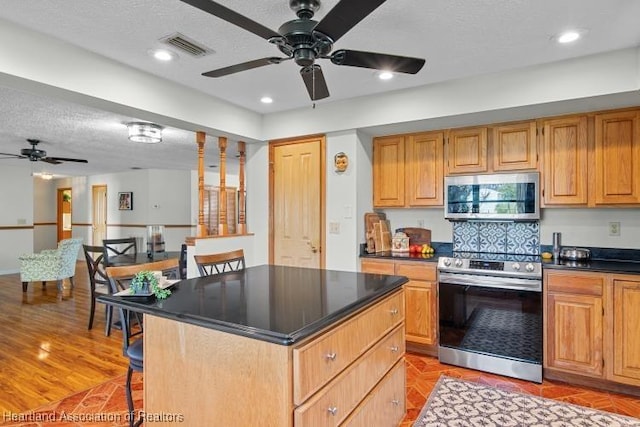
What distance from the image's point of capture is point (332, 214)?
388cm

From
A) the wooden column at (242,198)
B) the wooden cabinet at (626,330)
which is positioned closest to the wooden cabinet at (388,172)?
the wooden column at (242,198)

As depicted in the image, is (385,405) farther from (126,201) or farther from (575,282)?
(126,201)

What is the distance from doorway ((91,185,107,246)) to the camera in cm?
960

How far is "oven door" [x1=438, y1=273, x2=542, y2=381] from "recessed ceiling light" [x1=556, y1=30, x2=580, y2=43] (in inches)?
68.5

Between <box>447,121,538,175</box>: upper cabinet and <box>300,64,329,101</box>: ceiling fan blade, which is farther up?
<box>300,64,329,101</box>: ceiling fan blade

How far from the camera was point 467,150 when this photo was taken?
351 centimetres

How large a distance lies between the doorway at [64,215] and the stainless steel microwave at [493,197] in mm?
11372

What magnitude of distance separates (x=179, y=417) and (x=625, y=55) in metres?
3.58

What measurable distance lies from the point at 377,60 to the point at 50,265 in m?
6.40

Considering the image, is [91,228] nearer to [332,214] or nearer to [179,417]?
[332,214]

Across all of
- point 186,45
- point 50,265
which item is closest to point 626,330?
point 186,45

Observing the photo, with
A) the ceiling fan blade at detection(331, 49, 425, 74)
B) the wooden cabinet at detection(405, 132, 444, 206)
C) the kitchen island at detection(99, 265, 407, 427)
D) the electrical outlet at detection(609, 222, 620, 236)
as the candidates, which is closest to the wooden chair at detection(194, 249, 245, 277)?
the kitchen island at detection(99, 265, 407, 427)

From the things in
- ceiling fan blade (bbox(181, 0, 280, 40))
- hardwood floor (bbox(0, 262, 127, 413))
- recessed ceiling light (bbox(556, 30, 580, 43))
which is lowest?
hardwood floor (bbox(0, 262, 127, 413))

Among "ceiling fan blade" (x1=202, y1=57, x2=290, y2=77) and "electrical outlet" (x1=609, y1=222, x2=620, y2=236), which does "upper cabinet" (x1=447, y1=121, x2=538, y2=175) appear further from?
"ceiling fan blade" (x1=202, y1=57, x2=290, y2=77)
